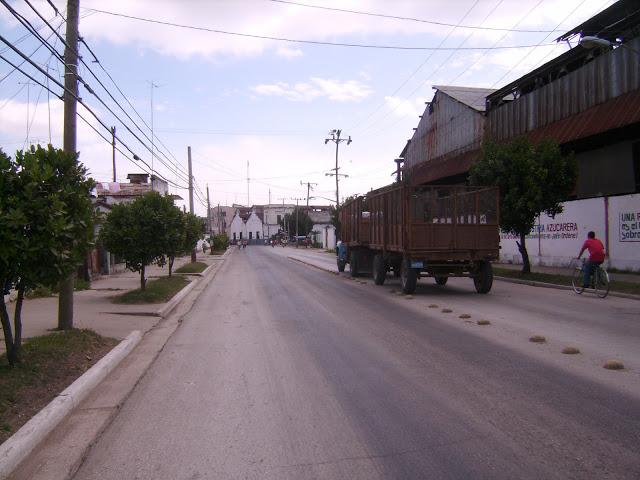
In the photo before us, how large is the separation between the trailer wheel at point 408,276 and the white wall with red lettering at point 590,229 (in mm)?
7312

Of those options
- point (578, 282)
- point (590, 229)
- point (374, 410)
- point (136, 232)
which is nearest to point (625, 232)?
point (590, 229)

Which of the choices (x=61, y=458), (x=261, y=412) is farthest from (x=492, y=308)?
(x=61, y=458)

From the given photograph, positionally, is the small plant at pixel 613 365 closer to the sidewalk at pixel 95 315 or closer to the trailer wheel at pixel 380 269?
the sidewalk at pixel 95 315

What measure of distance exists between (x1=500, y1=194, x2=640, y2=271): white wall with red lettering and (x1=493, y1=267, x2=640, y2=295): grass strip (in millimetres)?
1305

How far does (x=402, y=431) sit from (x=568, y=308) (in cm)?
945

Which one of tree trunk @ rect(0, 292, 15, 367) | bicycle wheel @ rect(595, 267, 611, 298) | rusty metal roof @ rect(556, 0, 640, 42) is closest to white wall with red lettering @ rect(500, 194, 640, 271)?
bicycle wheel @ rect(595, 267, 611, 298)

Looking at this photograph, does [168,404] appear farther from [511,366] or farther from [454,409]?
[511,366]

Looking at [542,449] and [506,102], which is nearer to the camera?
[542,449]

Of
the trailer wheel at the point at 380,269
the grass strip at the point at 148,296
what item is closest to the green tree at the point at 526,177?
the trailer wheel at the point at 380,269

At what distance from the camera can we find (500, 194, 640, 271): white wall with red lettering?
20547 mm

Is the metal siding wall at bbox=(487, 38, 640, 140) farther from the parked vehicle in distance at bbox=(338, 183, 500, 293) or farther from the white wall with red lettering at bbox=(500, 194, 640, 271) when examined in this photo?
the parked vehicle in distance at bbox=(338, 183, 500, 293)

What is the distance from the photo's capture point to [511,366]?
7574mm

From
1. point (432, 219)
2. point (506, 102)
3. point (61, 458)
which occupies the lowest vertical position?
point (61, 458)

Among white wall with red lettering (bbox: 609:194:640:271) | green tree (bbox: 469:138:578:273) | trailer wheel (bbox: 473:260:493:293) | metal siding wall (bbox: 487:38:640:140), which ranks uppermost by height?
A: metal siding wall (bbox: 487:38:640:140)
